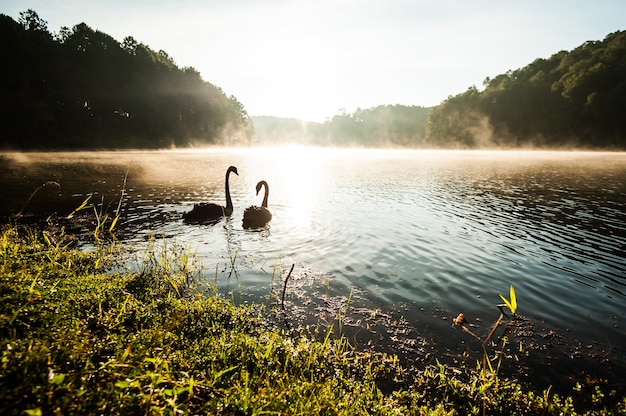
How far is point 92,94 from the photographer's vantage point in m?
77.0

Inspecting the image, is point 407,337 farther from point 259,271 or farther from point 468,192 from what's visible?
point 468,192

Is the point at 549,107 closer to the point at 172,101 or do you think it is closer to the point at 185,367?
the point at 172,101

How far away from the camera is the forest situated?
63094mm

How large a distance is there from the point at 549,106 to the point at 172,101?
4727 inches

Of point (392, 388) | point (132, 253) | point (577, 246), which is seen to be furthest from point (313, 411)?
point (577, 246)

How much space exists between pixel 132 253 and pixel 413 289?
28.8 feet

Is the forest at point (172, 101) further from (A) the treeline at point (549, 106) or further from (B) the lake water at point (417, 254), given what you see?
(B) the lake water at point (417, 254)

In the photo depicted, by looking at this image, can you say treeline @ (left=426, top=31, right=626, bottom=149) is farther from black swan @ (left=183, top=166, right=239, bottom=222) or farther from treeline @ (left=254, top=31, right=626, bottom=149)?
black swan @ (left=183, top=166, right=239, bottom=222)

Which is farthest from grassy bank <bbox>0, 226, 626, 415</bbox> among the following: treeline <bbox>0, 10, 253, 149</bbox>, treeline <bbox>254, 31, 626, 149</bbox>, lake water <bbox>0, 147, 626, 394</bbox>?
treeline <bbox>254, 31, 626, 149</bbox>

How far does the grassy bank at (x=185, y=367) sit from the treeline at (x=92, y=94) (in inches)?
2904

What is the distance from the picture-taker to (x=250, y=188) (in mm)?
26281

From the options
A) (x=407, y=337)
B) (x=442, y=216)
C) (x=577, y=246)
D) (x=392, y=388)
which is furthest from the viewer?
(x=442, y=216)

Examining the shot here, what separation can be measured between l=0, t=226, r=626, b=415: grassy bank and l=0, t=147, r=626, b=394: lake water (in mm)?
1020

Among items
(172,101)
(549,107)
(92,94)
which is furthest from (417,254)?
(549,107)
